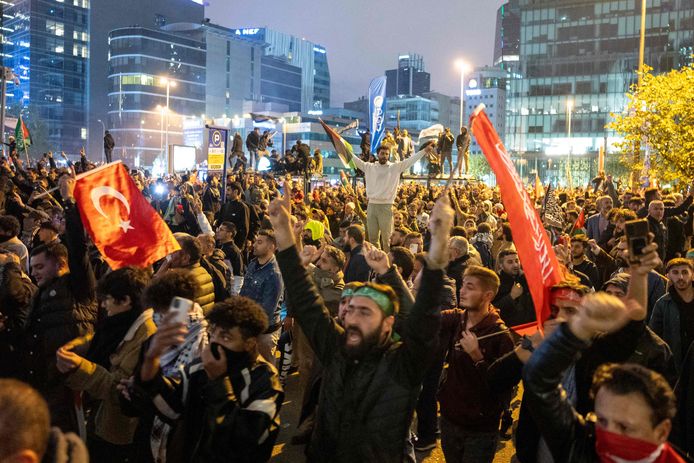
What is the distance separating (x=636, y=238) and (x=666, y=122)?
20276mm

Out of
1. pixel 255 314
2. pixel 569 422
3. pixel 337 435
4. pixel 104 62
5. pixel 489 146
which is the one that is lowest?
pixel 337 435

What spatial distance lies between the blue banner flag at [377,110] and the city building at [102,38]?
97.7 metres

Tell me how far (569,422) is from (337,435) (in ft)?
3.58

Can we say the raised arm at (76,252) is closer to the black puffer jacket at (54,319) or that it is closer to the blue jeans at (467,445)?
the black puffer jacket at (54,319)

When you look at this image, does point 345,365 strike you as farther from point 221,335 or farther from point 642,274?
point 642,274

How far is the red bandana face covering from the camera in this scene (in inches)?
100

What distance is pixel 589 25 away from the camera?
325 feet

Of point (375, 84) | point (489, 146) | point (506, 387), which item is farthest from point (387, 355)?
point (375, 84)

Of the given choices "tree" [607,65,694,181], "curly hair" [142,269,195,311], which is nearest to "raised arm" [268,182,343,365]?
"curly hair" [142,269,195,311]

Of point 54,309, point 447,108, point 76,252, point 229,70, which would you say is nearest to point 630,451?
point 54,309

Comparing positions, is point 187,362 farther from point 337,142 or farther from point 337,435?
point 337,142

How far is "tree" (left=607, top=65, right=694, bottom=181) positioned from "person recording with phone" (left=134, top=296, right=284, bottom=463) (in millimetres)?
20190

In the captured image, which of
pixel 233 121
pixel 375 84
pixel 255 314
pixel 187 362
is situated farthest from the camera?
pixel 233 121

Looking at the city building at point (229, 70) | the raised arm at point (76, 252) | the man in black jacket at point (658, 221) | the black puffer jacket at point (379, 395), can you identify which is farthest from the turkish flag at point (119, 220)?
the city building at point (229, 70)
